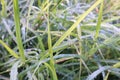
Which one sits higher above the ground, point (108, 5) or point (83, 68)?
point (108, 5)

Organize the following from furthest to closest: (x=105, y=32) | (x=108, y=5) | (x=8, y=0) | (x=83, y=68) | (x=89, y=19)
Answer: (x=108, y=5), (x=8, y=0), (x=89, y=19), (x=105, y=32), (x=83, y=68)

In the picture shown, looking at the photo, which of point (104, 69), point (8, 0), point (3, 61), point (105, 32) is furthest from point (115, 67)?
point (8, 0)

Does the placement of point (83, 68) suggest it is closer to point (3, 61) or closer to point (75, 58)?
point (75, 58)

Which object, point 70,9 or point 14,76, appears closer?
point 14,76

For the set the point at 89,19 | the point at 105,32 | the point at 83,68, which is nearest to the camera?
the point at 83,68

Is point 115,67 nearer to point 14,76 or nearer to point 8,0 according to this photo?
point 14,76

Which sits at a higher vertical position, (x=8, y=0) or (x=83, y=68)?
(x=8, y=0)

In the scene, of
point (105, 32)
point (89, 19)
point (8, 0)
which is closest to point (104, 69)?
point (105, 32)

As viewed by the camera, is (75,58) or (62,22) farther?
(62,22)

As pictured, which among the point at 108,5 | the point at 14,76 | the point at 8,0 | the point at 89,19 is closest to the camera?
the point at 14,76
